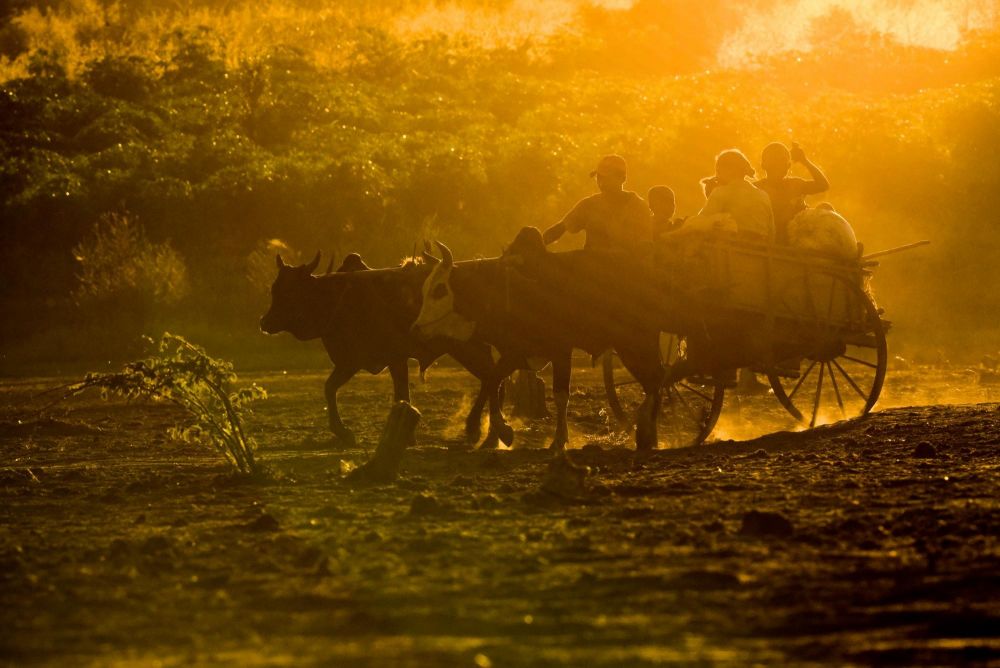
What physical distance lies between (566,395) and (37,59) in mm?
27378

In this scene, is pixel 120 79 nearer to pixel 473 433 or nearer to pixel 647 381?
pixel 473 433

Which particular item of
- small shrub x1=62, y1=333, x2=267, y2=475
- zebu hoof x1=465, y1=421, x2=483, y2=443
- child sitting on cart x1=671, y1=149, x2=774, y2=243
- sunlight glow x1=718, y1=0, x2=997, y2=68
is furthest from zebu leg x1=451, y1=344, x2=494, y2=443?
sunlight glow x1=718, y1=0, x2=997, y2=68

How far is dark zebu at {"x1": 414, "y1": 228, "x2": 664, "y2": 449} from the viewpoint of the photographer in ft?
41.3

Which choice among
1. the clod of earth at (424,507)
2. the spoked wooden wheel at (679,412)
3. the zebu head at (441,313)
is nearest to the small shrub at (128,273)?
the spoked wooden wheel at (679,412)

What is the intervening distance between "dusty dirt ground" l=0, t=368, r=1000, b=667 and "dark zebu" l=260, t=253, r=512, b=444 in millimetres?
2361

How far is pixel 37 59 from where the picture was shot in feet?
120

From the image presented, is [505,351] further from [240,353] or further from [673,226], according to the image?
[240,353]

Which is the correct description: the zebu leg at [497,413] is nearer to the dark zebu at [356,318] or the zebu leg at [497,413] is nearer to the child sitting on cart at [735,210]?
the dark zebu at [356,318]

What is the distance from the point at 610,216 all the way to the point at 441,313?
1673mm

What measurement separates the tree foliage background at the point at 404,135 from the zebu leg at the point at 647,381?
14071 millimetres

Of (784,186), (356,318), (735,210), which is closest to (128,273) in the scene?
(356,318)

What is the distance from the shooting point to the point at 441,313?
1319cm

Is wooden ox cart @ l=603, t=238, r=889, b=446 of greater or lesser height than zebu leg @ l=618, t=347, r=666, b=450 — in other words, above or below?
above

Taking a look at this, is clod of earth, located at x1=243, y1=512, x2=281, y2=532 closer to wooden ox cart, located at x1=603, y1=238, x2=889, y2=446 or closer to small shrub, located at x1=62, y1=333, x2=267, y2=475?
small shrub, located at x1=62, y1=333, x2=267, y2=475
